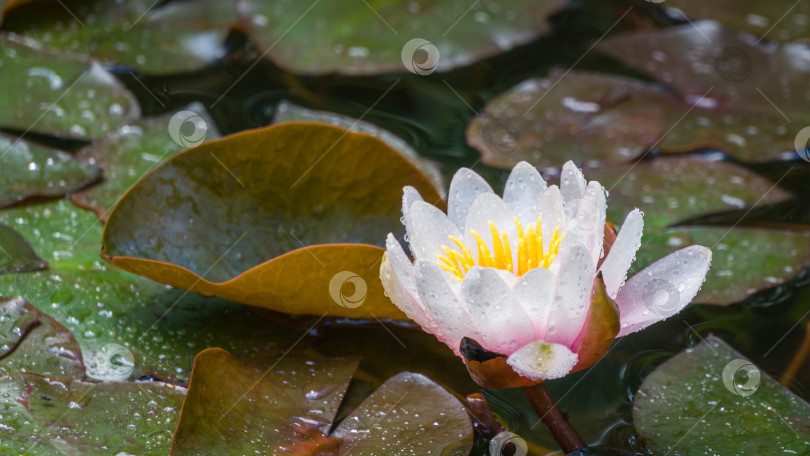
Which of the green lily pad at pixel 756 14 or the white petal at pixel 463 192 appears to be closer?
the white petal at pixel 463 192

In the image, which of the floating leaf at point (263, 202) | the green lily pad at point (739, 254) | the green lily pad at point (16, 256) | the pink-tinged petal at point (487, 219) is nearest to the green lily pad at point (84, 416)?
the floating leaf at point (263, 202)

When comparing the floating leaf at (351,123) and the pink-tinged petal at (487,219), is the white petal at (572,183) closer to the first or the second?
the pink-tinged petal at (487,219)

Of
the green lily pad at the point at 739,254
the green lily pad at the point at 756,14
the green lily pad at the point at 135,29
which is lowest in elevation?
the green lily pad at the point at 739,254

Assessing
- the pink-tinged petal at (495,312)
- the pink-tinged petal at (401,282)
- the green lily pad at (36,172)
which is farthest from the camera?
the green lily pad at (36,172)

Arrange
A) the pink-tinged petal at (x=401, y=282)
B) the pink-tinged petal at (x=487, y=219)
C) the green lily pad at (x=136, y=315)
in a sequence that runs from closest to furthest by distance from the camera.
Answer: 1. the pink-tinged petal at (x=401, y=282)
2. the pink-tinged petal at (x=487, y=219)
3. the green lily pad at (x=136, y=315)

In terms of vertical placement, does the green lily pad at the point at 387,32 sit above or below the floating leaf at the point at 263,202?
above

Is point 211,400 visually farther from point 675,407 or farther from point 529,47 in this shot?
point 529,47
